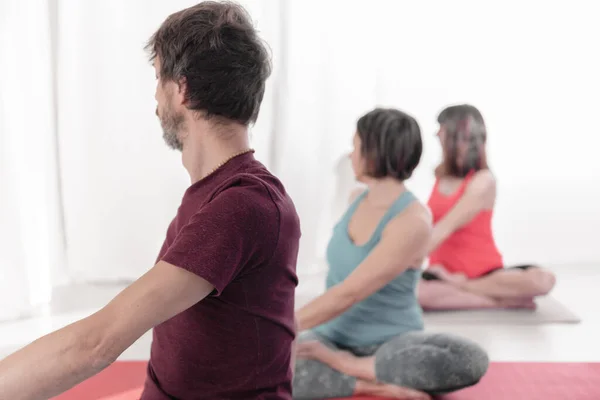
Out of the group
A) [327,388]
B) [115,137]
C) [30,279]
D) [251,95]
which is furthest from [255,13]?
[251,95]

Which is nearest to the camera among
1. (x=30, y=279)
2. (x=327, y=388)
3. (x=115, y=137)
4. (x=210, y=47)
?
(x=210, y=47)

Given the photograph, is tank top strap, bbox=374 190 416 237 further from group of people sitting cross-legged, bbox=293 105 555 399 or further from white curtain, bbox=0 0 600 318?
white curtain, bbox=0 0 600 318

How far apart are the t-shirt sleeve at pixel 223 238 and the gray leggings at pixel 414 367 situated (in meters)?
1.13

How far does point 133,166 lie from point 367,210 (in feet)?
5.76

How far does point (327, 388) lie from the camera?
7.20 ft

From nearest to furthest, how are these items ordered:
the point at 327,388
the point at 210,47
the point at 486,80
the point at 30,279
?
the point at 210,47 < the point at 327,388 < the point at 30,279 < the point at 486,80

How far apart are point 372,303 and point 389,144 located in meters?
0.42

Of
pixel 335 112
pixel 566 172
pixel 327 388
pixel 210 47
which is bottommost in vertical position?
pixel 327 388

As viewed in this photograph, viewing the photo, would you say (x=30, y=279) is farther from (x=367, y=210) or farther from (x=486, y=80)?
(x=486, y=80)

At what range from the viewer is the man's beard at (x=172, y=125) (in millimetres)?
1233

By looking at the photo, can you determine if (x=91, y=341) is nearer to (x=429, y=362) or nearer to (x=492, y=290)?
(x=429, y=362)

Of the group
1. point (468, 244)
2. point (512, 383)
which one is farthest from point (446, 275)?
point (512, 383)

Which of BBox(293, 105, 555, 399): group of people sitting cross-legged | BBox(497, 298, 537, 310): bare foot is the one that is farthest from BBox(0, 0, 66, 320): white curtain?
BBox(497, 298, 537, 310): bare foot

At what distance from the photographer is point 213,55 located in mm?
1170
